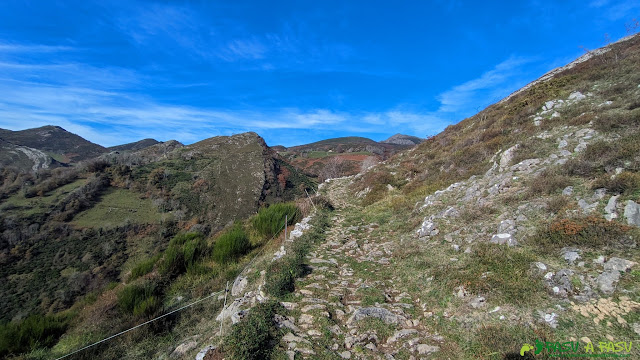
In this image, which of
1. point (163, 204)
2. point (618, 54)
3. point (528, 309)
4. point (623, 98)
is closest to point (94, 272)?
point (163, 204)

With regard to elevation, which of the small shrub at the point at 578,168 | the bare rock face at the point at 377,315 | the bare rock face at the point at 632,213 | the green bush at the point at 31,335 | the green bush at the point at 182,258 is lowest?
the green bush at the point at 31,335

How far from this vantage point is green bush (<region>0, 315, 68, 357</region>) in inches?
249

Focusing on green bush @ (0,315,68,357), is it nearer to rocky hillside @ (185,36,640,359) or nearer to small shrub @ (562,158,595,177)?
rocky hillside @ (185,36,640,359)

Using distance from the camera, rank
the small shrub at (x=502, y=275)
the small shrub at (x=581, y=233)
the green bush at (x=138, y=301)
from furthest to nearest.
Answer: the green bush at (x=138, y=301)
the small shrub at (x=581, y=233)
the small shrub at (x=502, y=275)

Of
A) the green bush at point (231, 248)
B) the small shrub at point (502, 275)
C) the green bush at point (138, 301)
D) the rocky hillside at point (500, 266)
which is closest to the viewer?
the rocky hillside at point (500, 266)

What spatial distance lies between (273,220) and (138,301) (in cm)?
597

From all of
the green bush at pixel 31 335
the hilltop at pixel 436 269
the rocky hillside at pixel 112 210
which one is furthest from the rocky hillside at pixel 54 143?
the hilltop at pixel 436 269

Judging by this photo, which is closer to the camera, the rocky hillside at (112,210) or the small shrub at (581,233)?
the small shrub at (581,233)

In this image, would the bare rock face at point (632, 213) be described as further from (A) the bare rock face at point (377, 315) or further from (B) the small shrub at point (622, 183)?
(A) the bare rock face at point (377, 315)

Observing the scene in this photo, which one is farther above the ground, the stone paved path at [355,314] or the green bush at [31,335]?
the stone paved path at [355,314]

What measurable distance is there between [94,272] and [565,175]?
78.6 ft

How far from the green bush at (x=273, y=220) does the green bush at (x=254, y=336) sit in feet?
23.5

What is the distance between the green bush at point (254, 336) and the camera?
355cm

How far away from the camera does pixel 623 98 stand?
31.4 feet
